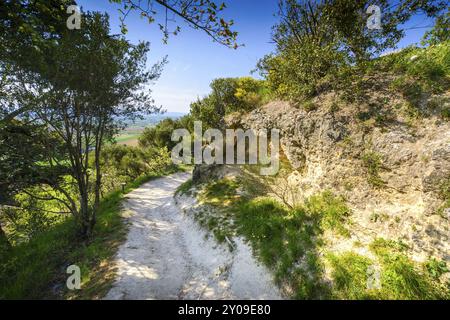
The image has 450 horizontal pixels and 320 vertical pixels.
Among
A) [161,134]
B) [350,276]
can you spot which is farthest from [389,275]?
[161,134]

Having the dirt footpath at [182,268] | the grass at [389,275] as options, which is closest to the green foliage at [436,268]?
the grass at [389,275]

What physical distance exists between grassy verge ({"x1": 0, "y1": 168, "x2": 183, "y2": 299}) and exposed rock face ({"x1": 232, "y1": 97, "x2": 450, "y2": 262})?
9.50m

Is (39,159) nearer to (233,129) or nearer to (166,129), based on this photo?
(233,129)

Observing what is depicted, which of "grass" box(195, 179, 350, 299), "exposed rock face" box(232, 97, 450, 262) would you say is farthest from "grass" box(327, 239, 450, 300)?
"grass" box(195, 179, 350, 299)

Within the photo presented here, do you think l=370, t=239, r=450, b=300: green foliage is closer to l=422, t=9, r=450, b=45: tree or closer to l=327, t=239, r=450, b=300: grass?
l=327, t=239, r=450, b=300: grass

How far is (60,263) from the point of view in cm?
897

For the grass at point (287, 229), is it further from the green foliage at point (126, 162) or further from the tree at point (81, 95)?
the green foliage at point (126, 162)

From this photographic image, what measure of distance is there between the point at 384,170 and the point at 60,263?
578 inches

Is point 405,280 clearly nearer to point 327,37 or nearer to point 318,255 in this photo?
point 318,255

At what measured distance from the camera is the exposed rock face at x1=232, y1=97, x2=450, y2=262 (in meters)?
6.18

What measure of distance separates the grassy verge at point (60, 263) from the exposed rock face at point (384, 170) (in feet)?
31.2

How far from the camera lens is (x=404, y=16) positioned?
960 cm

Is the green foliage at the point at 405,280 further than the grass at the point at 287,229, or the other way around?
the grass at the point at 287,229

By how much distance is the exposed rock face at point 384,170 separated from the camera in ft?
20.3
